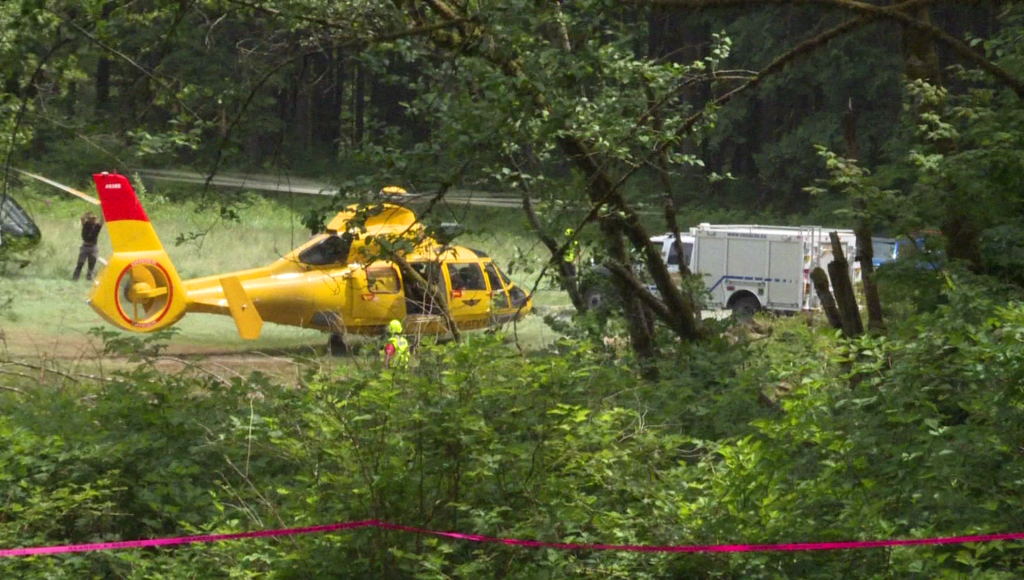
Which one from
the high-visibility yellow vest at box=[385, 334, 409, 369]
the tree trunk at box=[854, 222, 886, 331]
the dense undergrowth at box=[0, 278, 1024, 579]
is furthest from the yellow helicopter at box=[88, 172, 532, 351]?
the dense undergrowth at box=[0, 278, 1024, 579]

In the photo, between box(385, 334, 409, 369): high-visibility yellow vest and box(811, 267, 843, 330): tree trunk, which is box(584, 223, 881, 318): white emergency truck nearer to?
box(811, 267, 843, 330): tree trunk

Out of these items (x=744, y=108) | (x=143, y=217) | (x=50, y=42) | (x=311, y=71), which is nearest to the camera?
(x=50, y=42)

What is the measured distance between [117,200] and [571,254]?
1078 cm

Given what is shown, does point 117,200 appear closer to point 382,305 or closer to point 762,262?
point 382,305

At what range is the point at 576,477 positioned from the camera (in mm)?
6402

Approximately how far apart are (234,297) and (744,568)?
15947 mm

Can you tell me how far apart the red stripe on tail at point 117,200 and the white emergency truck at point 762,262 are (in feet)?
40.0

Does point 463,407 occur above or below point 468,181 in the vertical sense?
below

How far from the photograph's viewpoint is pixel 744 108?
4684cm

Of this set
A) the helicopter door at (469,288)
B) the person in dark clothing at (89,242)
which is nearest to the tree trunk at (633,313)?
the helicopter door at (469,288)

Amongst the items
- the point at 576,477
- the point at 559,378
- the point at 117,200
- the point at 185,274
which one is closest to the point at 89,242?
the point at 185,274

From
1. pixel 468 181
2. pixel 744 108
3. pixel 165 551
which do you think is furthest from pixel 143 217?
pixel 744 108

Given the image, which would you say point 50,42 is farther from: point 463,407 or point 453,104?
point 463,407

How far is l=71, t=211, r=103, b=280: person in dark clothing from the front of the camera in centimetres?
2723
